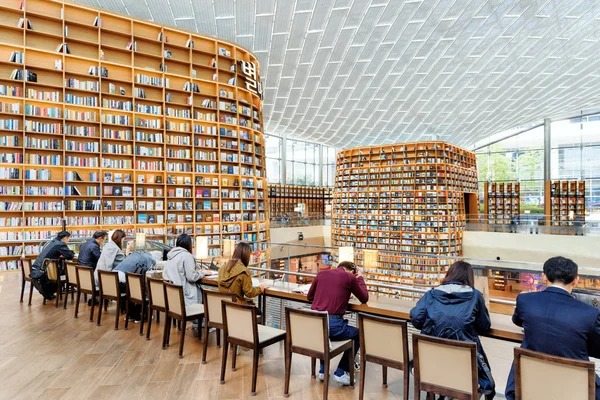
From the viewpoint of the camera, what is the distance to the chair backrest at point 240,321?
2656mm

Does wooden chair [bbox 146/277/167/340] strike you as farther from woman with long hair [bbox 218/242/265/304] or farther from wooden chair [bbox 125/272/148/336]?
woman with long hair [bbox 218/242/265/304]

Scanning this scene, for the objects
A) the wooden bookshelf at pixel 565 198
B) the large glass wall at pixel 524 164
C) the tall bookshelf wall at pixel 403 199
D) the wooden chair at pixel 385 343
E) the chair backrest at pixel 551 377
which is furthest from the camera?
the large glass wall at pixel 524 164

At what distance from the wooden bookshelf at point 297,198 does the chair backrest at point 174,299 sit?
16806 millimetres

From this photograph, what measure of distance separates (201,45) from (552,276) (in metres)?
8.03

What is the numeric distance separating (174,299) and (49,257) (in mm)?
2615

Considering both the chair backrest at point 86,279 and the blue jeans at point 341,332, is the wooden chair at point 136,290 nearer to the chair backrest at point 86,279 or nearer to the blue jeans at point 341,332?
the chair backrest at point 86,279

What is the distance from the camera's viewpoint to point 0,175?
6.28 metres

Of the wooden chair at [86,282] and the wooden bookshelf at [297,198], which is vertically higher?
the wooden bookshelf at [297,198]

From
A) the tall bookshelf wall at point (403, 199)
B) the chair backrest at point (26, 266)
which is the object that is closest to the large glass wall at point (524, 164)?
the tall bookshelf wall at point (403, 199)

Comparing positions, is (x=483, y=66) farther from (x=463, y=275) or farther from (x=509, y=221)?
(x=463, y=275)

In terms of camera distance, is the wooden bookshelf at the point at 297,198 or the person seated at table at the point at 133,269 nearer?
the person seated at table at the point at 133,269

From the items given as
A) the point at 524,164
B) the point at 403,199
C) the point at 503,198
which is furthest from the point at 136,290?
the point at 524,164

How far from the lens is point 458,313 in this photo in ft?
7.02

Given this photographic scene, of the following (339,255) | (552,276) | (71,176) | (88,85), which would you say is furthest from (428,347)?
(88,85)
